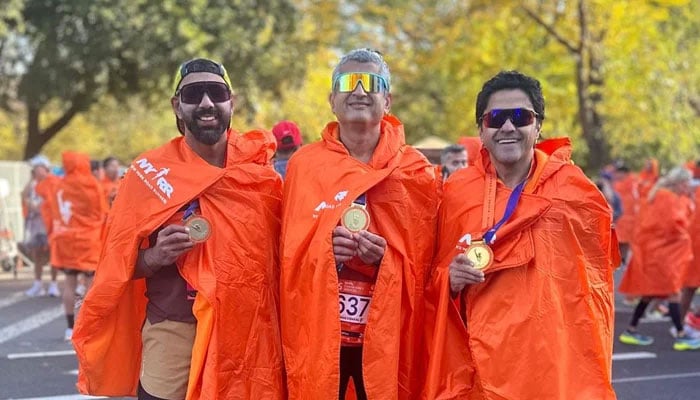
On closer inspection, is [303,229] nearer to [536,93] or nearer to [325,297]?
[325,297]

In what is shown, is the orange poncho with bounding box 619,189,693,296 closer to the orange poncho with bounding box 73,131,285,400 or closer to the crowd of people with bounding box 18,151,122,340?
the crowd of people with bounding box 18,151,122,340

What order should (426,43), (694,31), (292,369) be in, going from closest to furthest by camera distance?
(292,369) → (694,31) → (426,43)

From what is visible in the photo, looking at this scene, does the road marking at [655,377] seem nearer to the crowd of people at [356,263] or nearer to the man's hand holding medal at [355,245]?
the crowd of people at [356,263]

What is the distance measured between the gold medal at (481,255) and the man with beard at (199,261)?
815 millimetres

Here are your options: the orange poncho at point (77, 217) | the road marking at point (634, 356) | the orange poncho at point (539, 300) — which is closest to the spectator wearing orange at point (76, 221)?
the orange poncho at point (77, 217)

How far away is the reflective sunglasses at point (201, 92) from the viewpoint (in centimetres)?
333

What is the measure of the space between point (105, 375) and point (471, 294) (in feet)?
5.12

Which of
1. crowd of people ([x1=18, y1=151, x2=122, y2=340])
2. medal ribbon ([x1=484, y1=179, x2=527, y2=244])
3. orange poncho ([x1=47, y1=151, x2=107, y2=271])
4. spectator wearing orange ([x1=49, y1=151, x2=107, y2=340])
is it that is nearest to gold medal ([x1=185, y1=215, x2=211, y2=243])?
medal ribbon ([x1=484, y1=179, x2=527, y2=244])

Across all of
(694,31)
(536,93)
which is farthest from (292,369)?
(694,31)

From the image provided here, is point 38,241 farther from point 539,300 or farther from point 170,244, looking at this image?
point 539,300

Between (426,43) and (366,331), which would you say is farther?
(426,43)

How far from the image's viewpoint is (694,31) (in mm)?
22484

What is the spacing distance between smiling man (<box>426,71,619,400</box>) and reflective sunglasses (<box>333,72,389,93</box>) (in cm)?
43

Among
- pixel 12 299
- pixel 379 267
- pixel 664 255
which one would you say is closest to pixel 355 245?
pixel 379 267
